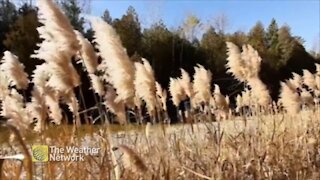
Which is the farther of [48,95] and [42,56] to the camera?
[48,95]

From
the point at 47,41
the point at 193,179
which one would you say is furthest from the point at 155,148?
the point at 47,41

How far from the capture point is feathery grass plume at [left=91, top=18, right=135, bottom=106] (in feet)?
6.71

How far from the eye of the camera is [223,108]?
3865mm

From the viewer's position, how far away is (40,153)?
2682 millimetres

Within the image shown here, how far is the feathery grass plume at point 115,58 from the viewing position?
6.71 feet

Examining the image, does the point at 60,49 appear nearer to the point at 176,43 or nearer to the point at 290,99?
the point at 290,99

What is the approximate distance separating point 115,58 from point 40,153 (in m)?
0.92

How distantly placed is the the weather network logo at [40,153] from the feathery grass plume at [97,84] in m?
0.41

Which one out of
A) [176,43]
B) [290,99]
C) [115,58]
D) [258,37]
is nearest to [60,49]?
[115,58]

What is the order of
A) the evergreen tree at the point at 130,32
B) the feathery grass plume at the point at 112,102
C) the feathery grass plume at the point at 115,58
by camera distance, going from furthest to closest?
the evergreen tree at the point at 130,32, the feathery grass plume at the point at 112,102, the feathery grass plume at the point at 115,58

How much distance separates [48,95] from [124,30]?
13735 millimetres

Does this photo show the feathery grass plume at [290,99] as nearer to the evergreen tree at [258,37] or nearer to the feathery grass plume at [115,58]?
the feathery grass plume at [115,58]

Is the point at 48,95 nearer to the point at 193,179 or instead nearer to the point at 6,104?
the point at 6,104

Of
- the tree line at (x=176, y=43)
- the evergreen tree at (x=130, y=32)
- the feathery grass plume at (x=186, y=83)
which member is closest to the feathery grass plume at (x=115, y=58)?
the feathery grass plume at (x=186, y=83)
